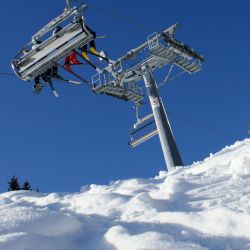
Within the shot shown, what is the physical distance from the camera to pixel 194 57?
22.2 meters

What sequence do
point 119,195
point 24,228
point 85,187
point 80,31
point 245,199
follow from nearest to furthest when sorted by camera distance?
point 24,228 < point 245,199 < point 119,195 < point 85,187 < point 80,31

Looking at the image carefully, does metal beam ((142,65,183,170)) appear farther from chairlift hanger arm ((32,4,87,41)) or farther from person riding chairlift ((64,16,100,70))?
chairlift hanger arm ((32,4,87,41))

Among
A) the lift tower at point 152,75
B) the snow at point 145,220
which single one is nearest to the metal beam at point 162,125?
the lift tower at point 152,75

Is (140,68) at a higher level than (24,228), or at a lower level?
higher

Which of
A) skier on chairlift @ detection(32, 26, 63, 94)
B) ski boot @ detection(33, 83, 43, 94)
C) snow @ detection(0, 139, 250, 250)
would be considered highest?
skier on chairlift @ detection(32, 26, 63, 94)

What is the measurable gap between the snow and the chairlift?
6489mm

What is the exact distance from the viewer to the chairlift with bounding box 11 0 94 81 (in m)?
12.7

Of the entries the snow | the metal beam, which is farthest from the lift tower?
the snow

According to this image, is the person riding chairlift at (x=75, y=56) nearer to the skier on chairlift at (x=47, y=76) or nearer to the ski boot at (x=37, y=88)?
the skier on chairlift at (x=47, y=76)

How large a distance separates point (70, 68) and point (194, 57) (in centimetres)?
985

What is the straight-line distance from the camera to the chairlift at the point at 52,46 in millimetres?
12656

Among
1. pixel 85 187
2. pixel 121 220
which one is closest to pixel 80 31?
pixel 85 187

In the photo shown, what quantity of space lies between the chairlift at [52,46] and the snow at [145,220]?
6.49 meters

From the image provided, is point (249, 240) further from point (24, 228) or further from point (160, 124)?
point (160, 124)
